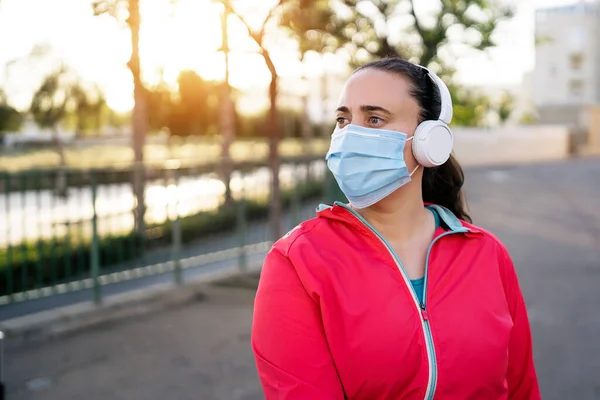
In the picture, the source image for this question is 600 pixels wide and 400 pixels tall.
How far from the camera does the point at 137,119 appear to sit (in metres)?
11.0

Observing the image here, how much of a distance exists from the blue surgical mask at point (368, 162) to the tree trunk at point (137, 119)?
15.8ft

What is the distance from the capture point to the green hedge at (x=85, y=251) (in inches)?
236

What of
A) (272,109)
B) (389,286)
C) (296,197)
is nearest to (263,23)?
(272,109)

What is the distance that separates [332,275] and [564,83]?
246 feet

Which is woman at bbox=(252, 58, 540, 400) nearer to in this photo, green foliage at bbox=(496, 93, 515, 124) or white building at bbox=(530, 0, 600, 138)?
green foliage at bbox=(496, 93, 515, 124)

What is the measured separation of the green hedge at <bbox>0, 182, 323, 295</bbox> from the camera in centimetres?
599

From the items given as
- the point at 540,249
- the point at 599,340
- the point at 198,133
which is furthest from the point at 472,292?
the point at 198,133

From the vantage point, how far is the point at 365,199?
212cm

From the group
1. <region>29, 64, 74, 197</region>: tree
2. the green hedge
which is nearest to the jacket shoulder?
the green hedge

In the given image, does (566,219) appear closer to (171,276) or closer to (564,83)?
(171,276)

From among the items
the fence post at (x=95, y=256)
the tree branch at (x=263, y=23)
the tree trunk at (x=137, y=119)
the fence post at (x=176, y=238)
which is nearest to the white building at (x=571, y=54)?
the tree trunk at (x=137, y=119)

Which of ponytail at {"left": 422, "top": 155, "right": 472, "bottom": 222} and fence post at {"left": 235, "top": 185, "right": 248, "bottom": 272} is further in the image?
fence post at {"left": 235, "top": 185, "right": 248, "bottom": 272}

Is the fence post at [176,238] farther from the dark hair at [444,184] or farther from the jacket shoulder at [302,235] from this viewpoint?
the jacket shoulder at [302,235]

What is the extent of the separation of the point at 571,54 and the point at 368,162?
74.2 m
